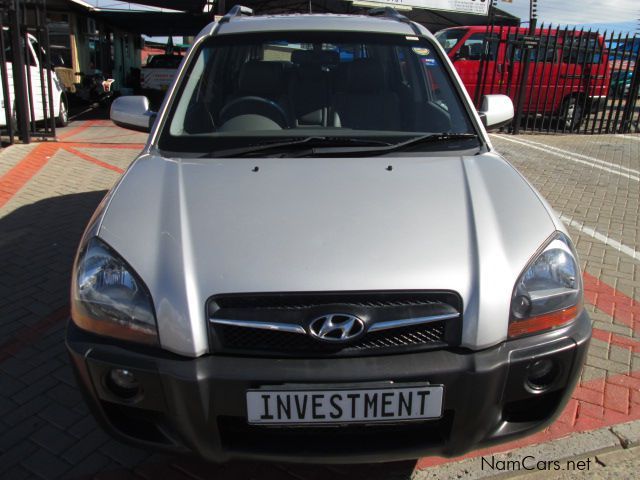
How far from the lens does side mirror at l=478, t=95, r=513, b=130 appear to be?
140 inches

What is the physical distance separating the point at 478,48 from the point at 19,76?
28.7 feet

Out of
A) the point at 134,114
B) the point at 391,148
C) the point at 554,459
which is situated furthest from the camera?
the point at 134,114

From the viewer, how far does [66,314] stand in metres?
3.76

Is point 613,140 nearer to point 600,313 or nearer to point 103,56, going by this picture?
point 600,313

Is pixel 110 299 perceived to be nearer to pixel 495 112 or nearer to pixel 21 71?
pixel 495 112

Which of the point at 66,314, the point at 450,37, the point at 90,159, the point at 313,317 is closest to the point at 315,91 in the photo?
the point at 313,317

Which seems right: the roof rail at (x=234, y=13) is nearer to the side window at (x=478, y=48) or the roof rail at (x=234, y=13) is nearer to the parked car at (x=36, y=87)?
the parked car at (x=36, y=87)

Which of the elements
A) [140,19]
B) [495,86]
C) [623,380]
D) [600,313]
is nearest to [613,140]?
[495,86]

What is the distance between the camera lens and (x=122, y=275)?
2035 mm

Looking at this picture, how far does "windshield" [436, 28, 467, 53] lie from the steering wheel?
979 cm

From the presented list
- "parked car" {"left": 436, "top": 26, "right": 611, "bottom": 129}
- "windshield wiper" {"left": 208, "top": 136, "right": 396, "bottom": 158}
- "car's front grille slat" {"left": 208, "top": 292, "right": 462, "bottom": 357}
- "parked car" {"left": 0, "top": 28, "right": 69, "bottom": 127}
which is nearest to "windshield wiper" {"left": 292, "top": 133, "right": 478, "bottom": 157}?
"windshield wiper" {"left": 208, "top": 136, "right": 396, "bottom": 158}

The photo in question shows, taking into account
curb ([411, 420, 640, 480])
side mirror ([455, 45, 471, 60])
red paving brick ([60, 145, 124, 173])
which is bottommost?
red paving brick ([60, 145, 124, 173])

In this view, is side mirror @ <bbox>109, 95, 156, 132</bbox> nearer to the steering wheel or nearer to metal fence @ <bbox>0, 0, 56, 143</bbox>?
the steering wheel

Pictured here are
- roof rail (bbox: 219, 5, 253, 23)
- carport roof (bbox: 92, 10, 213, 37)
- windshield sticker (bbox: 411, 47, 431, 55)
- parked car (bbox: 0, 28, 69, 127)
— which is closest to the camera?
windshield sticker (bbox: 411, 47, 431, 55)
